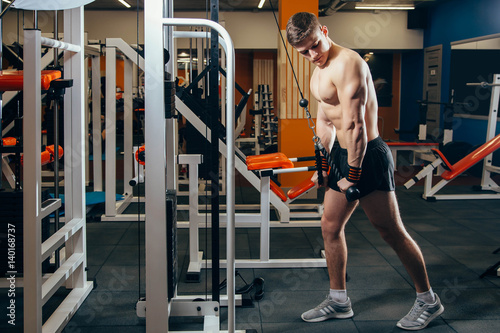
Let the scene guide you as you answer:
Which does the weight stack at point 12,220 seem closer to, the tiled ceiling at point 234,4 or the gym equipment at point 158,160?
the gym equipment at point 158,160

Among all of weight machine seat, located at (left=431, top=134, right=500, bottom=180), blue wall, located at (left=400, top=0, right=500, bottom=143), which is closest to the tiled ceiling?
blue wall, located at (left=400, top=0, right=500, bottom=143)

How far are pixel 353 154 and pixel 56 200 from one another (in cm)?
150

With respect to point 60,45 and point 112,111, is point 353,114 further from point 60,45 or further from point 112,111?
point 112,111

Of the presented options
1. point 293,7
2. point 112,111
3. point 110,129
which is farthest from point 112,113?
point 293,7

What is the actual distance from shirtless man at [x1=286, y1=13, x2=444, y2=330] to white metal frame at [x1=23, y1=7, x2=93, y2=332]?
1174mm

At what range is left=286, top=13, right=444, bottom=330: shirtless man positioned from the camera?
2355 mm

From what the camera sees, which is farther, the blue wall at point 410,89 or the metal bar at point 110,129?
the blue wall at point 410,89

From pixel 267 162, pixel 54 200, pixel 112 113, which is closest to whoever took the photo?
pixel 54 200

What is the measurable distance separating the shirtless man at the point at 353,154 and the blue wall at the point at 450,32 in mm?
5154

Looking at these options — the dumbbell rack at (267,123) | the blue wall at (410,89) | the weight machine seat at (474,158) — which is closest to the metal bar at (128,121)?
the dumbbell rack at (267,123)

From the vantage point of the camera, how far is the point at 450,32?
7922 mm

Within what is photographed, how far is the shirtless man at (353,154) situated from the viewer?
92.7 inches

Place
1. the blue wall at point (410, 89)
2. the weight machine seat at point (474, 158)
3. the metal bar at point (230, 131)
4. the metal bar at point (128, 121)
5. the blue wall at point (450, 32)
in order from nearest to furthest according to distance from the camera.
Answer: the metal bar at point (230, 131)
the metal bar at point (128, 121)
the weight machine seat at point (474, 158)
the blue wall at point (450, 32)
the blue wall at point (410, 89)

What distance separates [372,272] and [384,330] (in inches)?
32.8
